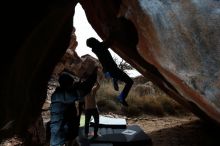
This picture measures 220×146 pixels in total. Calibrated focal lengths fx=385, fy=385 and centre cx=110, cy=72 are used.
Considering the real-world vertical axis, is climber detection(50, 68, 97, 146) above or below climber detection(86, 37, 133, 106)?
below

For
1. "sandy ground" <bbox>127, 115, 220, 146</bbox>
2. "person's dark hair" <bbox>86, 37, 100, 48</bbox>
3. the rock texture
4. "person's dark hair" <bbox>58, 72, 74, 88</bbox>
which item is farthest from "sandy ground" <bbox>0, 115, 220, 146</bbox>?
"person's dark hair" <bbox>86, 37, 100, 48</bbox>

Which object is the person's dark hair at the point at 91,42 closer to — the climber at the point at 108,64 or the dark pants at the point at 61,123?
the climber at the point at 108,64

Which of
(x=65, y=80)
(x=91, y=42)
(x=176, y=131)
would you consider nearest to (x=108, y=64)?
(x=91, y=42)

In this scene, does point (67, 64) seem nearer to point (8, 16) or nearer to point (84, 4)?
point (84, 4)

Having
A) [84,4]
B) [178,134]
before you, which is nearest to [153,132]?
[178,134]

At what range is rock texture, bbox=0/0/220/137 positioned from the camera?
3.62 meters

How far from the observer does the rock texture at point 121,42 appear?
11.9ft

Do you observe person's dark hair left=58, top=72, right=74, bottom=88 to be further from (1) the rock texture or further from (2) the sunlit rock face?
(2) the sunlit rock face

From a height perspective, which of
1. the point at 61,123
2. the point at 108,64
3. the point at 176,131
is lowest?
the point at 61,123

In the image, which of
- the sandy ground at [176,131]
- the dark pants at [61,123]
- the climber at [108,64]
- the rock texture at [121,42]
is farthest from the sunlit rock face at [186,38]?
the sandy ground at [176,131]

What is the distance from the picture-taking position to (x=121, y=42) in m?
5.50

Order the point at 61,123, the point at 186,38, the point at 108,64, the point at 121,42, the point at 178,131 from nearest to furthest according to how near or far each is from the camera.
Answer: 1. the point at 186,38
2. the point at 108,64
3. the point at 61,123
4. the point at 121,42
5. the point at 178,131

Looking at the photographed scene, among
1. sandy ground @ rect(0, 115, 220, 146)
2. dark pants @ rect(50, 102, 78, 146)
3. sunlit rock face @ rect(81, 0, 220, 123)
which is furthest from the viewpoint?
sandy ground @ rect(0, 115, 220, 146)

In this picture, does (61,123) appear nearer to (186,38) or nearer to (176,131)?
(186,38)
